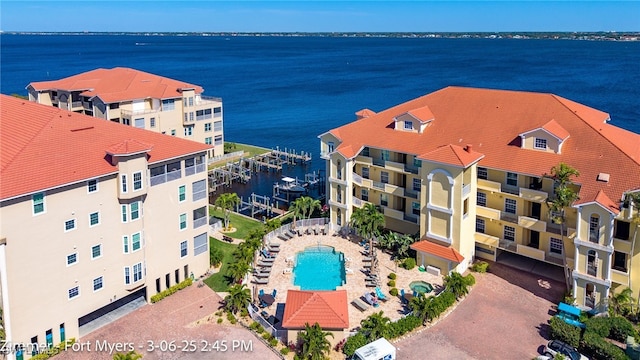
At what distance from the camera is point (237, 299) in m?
41.5

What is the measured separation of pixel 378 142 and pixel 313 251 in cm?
1231

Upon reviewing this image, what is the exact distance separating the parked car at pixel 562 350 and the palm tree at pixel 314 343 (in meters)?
14.4

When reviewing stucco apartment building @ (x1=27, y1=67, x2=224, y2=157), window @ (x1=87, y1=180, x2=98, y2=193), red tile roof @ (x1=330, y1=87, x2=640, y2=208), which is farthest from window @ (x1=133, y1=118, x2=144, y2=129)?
window @ (x1=87, y1=180, x2=98, y2=193)

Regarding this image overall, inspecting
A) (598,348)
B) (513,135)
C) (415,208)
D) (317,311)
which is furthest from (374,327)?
(513,135)

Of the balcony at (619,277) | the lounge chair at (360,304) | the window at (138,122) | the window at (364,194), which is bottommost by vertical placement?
the lounge chair at (360,304)

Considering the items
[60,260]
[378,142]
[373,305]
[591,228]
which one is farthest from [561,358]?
[60,260]

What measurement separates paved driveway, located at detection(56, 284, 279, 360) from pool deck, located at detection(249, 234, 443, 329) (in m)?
4.56

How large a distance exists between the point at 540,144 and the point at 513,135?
9.22ft

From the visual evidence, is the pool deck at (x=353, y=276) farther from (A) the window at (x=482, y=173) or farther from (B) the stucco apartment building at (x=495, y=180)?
(A) the window at (x=482, y=173)

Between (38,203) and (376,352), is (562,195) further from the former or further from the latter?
(38,203)

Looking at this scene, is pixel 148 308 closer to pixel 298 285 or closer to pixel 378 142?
pixel 298 285

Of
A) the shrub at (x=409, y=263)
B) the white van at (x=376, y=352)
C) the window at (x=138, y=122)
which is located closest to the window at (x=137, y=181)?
the white van at (x=376, y=352)

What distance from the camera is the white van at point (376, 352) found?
35.2m

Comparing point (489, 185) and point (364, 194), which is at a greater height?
point (489, 185)
